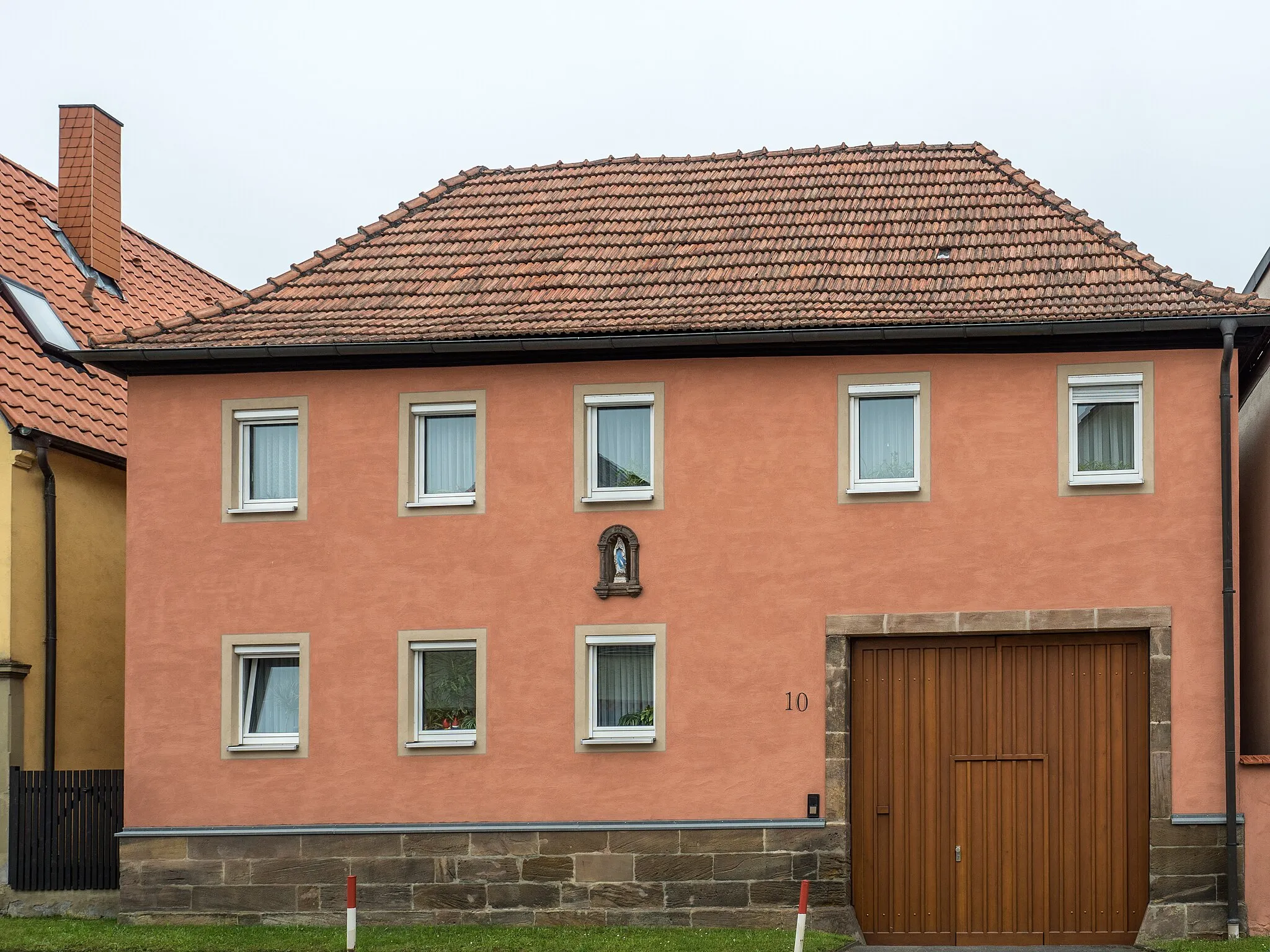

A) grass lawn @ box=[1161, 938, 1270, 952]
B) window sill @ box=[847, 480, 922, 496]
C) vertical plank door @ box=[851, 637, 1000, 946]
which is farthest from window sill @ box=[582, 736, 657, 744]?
grass lawn @ box=[1161, 938, 1270, 952]

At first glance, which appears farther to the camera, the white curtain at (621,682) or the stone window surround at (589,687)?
the white curtain at (621,682)

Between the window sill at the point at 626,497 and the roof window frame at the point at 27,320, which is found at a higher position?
the roof window frame at the point at 27,320

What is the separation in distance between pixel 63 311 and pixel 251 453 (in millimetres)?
5505

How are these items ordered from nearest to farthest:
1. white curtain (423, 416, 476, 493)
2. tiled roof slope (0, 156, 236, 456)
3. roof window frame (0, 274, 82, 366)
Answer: white curtain (423, 416, 476, 493), tiled roof slope (0, 156, 236, 456), roof window frame (0, 274, 82, 366)

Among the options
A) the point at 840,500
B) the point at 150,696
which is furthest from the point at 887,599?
the point at 150,696

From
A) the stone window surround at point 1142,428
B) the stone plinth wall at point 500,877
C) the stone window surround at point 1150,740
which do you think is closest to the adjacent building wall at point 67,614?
the stone plinth wall at point 500,877

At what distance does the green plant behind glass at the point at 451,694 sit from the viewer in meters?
19.1

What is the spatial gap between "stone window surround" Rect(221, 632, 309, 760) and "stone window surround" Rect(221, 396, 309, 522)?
1.21m

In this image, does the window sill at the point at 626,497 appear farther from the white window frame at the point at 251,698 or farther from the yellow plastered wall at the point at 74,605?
the yellow plastered wall at the point at 74,605

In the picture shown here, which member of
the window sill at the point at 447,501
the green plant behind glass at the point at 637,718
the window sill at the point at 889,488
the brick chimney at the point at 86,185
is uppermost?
the brick chimney at the point at 86,185

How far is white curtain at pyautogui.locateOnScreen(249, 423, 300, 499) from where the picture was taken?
19.7m

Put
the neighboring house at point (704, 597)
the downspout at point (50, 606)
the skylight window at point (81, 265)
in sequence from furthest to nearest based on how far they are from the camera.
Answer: the skylight window at point (81, 265) < the downspout at point (50, 606) < the neighboring house at point (704, 597)

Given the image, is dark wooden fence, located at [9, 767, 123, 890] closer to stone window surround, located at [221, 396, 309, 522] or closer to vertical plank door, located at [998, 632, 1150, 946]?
stone window surround, located at [221, 396, 309, 522]

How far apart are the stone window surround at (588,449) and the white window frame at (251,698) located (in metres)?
3.34
